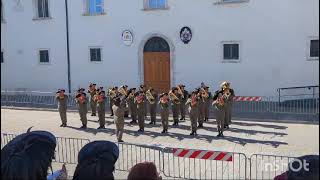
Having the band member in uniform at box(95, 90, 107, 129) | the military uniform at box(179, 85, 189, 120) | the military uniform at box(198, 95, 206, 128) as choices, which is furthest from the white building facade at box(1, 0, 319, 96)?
the band member in uniform at box(95, 90, 107, 129)

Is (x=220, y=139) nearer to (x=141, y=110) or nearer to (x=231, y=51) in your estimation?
(x=141, y=110)

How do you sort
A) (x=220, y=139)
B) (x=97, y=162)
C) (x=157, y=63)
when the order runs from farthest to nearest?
(x=157, y=63)
(x=220, y=139)
(x=97, y=162)

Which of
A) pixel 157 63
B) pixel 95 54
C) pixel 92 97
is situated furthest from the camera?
pixel 95 54

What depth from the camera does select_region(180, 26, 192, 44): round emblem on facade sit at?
21.0 m

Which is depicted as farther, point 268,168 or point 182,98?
point 182,98

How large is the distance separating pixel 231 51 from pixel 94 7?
7.30 m

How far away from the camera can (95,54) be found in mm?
23250

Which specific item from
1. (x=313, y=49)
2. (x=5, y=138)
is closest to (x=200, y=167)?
(x=5, y=138)

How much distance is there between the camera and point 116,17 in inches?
877

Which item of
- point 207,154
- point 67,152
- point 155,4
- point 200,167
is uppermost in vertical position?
point 155,4

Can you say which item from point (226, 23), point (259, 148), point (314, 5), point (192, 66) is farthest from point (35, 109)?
point (314, 5)

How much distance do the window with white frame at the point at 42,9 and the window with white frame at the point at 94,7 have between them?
8.19 feet

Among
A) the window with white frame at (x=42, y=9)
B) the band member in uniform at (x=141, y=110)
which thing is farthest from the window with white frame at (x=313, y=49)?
the window with white frame at (x=42, y=9)

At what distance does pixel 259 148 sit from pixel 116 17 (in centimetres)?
1166
